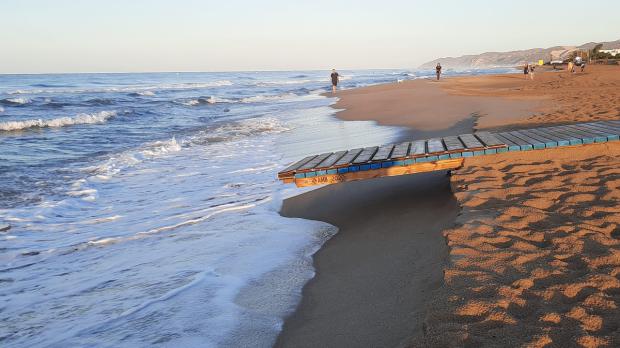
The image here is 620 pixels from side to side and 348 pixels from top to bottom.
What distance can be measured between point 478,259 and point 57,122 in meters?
19.9

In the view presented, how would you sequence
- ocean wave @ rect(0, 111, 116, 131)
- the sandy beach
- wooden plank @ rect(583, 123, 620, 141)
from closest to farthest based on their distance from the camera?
the sandy beach < wooden plank @ rect(583, 123, 620, 141) < ocean wave @ rect(0, 111, 116, 131)

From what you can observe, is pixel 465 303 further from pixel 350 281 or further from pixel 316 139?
pixel 316 139

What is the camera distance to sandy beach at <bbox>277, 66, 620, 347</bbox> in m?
2.34

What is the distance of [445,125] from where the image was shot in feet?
36.0

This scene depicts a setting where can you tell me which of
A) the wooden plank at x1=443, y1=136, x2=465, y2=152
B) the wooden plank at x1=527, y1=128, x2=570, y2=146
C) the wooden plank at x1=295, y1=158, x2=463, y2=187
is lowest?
the wooden plank at x1=295, y1=158, x2=463, y2=187

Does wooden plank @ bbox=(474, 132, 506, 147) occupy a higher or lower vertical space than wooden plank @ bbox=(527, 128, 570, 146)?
lower

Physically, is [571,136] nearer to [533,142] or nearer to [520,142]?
[533,142]

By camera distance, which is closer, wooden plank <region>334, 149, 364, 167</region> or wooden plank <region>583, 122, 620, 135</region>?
wooden plank <region>334, 149, 364, 167</region>

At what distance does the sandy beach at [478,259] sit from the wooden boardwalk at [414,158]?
132 mm

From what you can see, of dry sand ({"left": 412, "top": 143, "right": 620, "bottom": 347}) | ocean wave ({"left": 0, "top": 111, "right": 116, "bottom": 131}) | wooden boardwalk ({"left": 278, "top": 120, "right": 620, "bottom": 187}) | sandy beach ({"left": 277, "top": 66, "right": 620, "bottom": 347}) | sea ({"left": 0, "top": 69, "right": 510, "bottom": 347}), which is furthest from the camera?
ocean wave ({"left": 0, "top": 111, "right": 116, "bottom": 131})

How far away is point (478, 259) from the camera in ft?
10.0

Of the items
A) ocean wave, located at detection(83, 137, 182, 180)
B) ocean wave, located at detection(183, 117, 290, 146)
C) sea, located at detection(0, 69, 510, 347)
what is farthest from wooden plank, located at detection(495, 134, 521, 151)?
ocean wave, located at detection(183, 117, 290, 146)

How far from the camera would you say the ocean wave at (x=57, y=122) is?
58.1 ft

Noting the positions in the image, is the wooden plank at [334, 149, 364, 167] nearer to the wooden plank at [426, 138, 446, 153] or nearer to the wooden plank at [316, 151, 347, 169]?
the wooden plank at [316, 151, 347, 169]
